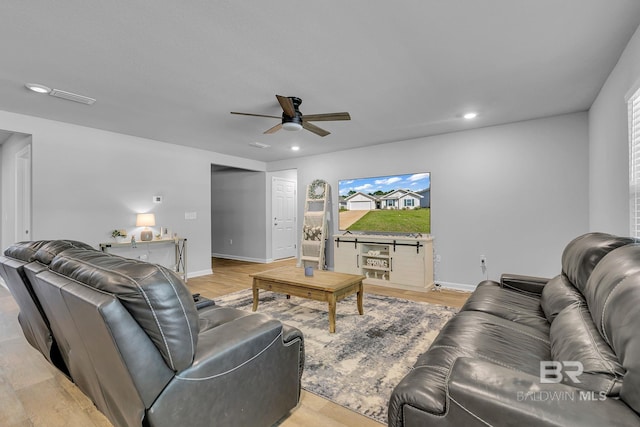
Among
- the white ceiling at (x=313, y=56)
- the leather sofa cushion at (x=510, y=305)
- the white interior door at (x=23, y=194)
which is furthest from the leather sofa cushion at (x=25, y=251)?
the leather sofa cushion at (x=510, y=305)

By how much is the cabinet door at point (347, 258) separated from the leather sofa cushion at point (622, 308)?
3702 mm

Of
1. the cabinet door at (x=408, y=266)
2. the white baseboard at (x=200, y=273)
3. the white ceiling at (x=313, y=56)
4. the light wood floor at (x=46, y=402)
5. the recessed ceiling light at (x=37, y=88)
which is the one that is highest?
the white ceiling at (x=313, y=56)

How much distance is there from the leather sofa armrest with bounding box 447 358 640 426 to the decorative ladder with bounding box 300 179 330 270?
15.7ft

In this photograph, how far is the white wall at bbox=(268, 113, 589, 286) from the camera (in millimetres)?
3820

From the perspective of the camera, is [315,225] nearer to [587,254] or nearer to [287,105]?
[287,105]

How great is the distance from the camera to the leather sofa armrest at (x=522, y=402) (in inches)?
31.1

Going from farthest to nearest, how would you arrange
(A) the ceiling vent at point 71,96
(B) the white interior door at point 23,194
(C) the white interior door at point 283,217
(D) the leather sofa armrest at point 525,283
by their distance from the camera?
(C) the white interior door at point 283,217, (B) the white interior door at point 23,194, (A) the ceiling vent at point 71,96, (D) the leather sofa armrest at point 525,283

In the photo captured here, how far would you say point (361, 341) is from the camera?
2.67 metres

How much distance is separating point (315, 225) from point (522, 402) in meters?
5.12

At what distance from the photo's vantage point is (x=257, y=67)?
8.34 ft

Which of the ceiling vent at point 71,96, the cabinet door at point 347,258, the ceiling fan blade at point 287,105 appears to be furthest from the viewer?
the cabinet door at point 347,258

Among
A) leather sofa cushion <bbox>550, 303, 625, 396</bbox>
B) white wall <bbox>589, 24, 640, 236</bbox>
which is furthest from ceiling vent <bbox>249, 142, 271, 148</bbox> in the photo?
leather sofa cushion <bbox>550, 303, 625, 396</bbox>

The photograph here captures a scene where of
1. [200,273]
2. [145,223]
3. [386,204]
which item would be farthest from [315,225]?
[145,223]

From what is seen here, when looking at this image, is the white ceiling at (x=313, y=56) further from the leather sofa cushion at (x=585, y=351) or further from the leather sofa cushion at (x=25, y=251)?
the leather sofa cushion at (x=585, y=351)
